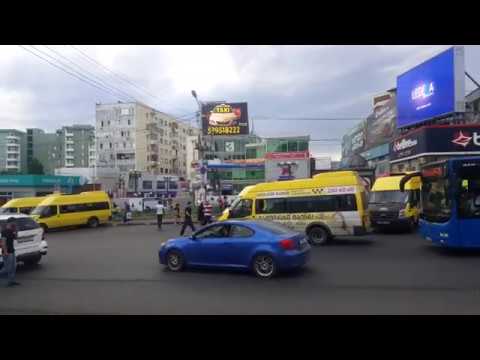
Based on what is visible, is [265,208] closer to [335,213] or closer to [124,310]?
[335,213]

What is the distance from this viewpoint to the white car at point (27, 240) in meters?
9.86

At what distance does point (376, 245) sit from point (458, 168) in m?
3.68

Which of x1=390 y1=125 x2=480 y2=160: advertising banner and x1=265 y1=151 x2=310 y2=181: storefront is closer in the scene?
x1=390 y1=125 x2=480 y2=160: advertising banner

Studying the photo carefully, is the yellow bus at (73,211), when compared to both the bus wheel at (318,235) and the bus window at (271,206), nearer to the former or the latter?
the bus window at (271,206)

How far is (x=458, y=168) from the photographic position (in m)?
10.6

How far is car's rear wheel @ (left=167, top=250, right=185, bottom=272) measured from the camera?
9.25 meters

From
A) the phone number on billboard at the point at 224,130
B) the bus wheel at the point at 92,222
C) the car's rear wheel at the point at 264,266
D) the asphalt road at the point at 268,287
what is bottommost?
the bus wheel at the point at 92,222

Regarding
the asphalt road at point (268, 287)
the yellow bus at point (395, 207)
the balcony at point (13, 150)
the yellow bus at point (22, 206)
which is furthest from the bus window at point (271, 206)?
the balcony at point (13, 150)

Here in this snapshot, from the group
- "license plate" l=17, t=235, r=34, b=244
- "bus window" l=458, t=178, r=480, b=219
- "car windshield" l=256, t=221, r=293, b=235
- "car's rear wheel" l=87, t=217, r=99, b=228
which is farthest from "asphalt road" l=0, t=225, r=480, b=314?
"car's rear wheel" l=87, t=217, r=99, b=228

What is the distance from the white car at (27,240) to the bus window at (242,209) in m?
6.56

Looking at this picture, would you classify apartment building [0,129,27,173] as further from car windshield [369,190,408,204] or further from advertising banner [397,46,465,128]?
car windshield [369,190,408,204]

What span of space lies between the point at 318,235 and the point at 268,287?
6.13m

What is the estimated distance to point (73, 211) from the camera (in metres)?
22.5

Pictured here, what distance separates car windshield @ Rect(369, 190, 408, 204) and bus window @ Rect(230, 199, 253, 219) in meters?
6.61
